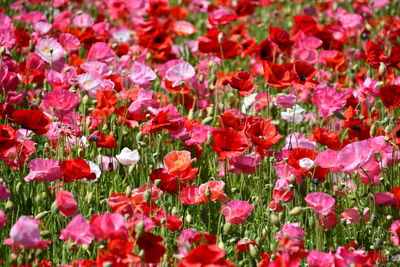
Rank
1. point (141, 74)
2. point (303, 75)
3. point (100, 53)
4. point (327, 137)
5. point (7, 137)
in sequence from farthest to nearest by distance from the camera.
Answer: point (100, 53)
point (141, 74)
point (303, 75)
point (327, 137)
point (7, 137)

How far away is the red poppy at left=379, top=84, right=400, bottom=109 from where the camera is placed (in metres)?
2.81

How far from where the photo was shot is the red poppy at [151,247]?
6.25ft

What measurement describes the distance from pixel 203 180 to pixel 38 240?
132 cm

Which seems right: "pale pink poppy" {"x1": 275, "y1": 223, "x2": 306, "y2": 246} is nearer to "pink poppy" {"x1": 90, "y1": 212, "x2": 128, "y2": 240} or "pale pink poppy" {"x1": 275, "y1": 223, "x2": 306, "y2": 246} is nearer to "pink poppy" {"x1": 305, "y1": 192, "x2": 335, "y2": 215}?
"pink poppy" {"x1": 305, "y1": 192, "x2": 335, "y2": 215}

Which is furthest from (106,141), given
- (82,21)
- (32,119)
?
(82,21)

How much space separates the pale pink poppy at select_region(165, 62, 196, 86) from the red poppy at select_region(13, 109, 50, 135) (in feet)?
3.10

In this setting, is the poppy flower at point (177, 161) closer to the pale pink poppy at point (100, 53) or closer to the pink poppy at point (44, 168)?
the pink poppy at point (44, 168)

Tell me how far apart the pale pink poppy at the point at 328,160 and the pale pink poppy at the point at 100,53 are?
1482 millimetres

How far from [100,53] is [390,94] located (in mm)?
1463

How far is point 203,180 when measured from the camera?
3133mm

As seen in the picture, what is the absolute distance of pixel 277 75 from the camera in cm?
284

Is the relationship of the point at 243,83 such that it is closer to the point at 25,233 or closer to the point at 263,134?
the point at 263,134

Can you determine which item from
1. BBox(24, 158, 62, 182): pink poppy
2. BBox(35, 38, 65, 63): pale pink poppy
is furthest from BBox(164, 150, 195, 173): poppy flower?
BBox(35, 38, 65, 63): pale pink poppy

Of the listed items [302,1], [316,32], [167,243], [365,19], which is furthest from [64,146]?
[302,1]
